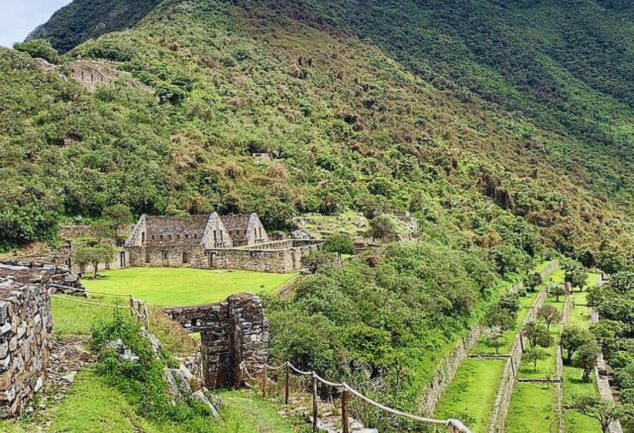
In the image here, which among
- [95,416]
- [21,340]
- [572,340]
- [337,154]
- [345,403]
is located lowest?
Result: [572,340]

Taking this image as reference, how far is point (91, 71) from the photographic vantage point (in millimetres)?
69812

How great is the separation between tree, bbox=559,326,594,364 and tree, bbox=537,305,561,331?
567cm

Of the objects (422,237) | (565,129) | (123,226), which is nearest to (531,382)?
(422,237)

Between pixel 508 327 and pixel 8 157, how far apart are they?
3733 cm

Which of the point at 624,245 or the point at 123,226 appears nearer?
the point at 123,226

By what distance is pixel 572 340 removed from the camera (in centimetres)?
4478

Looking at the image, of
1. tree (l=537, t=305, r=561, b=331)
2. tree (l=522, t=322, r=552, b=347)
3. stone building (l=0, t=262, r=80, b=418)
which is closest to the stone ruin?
stone building (l=0, t=262, r=80, b=418)

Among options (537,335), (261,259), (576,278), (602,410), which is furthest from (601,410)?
(576,278)

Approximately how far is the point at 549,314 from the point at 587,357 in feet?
36.2

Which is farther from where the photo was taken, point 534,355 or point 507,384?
point 534,355

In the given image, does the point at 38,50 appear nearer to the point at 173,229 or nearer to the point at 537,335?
the point at 173,229

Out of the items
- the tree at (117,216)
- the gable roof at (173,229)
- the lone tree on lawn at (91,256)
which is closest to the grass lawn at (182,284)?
the lone tree on lawn at (91,256)

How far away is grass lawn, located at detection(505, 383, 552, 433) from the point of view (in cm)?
3156

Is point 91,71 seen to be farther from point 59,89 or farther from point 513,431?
point 513,431
